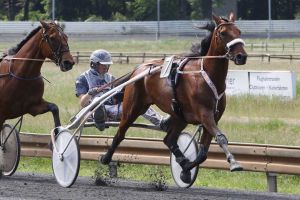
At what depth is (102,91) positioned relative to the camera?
10562 mm

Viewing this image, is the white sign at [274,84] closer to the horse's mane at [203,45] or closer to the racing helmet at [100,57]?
the racing helmet at [100,57]

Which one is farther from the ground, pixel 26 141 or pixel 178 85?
pixel 178 85

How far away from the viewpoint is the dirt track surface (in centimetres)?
876

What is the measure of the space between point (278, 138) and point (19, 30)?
5366cm

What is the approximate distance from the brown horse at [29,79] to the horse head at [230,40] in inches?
72.4

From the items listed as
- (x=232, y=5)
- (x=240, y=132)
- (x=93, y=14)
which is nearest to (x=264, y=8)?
(x=232, y=5)

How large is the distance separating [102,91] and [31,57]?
912mm

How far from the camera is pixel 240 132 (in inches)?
612

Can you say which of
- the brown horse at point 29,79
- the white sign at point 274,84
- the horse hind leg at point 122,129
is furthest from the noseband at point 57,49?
the white sign at point 274,84

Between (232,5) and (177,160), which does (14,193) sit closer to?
(177,160)

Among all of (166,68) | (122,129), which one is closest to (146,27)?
(122,129)

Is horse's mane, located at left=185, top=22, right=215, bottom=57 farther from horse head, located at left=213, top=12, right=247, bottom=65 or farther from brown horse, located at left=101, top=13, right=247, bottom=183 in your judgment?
horse head, located at left=213, top=12, right=247, bottom=65

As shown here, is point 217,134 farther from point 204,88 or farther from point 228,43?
point 228,43

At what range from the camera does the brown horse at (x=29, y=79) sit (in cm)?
1012
